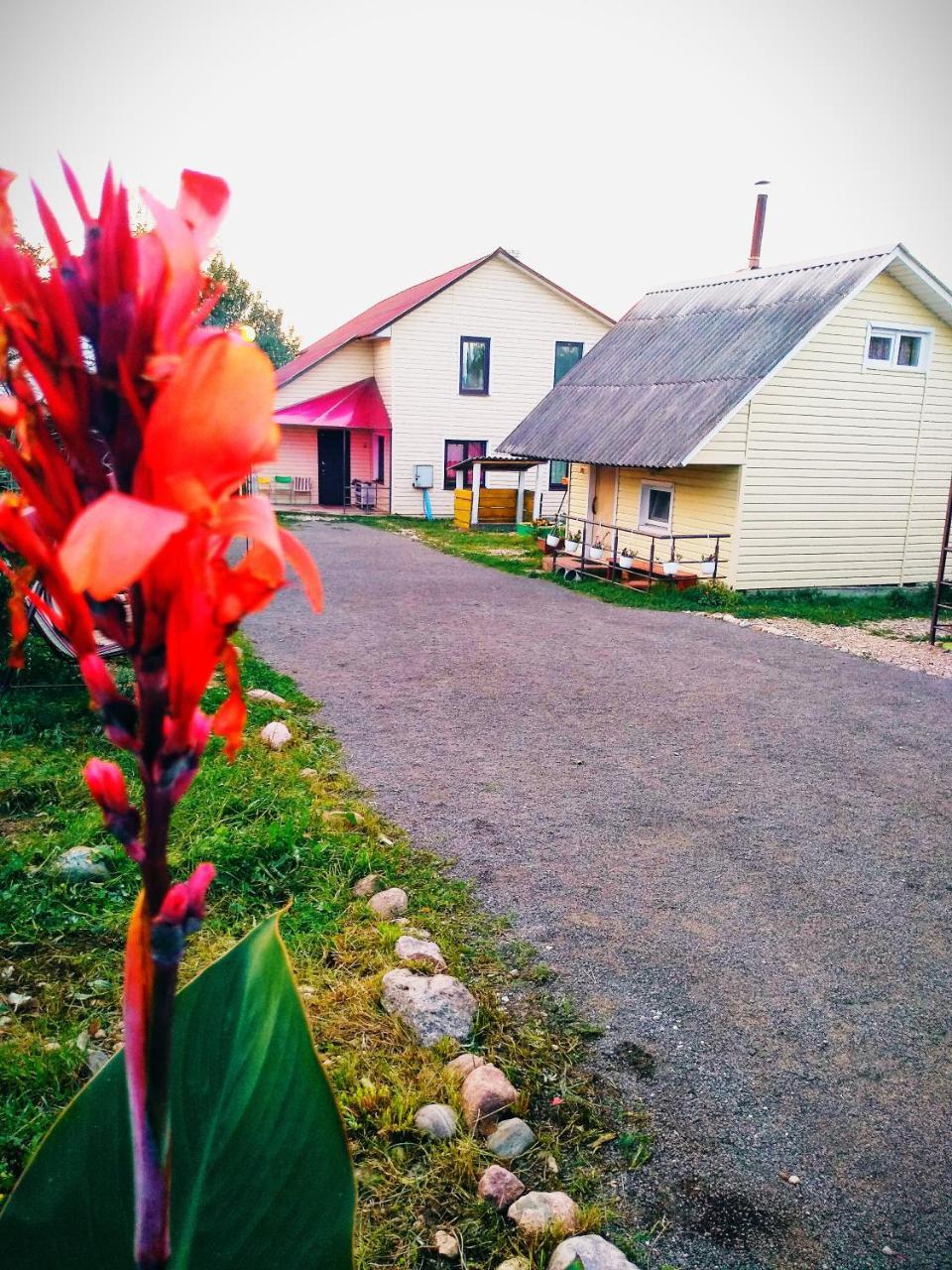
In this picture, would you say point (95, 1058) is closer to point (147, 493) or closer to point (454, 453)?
point (147, 493)

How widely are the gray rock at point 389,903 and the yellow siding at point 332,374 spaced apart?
28030mm

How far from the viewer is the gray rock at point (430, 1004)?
4238 millimetres

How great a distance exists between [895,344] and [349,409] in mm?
17885

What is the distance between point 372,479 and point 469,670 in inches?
868

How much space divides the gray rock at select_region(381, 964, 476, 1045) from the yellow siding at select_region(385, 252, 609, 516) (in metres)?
26.3

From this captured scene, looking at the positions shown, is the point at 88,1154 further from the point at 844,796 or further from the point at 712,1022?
the point at 844,796

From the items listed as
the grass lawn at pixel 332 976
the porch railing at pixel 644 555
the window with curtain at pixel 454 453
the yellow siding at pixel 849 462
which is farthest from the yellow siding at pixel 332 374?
the grass lawn at pixel 332 976

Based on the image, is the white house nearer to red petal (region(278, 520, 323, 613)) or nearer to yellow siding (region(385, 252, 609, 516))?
yellow siding (region(385, 252, 609, 516))

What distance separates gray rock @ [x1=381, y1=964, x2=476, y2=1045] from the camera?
424 cm

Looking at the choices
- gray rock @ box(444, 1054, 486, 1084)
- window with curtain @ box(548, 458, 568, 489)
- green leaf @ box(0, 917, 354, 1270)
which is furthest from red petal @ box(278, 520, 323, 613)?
window with curtain @ box(548, 458, 568, 489)

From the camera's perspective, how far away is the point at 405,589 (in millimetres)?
17047

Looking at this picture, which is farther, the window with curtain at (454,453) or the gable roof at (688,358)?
the window with curtain at (454,453)

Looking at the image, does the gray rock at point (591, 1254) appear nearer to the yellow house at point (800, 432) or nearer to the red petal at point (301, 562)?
the red petal at point (301, 562)

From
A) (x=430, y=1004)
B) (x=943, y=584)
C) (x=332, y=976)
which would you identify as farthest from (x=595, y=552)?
(x=430, y=1004)
